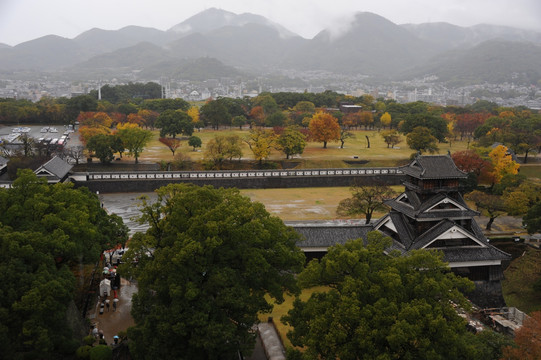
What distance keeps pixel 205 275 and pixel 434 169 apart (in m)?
12.3

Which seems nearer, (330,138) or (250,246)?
(250,246)

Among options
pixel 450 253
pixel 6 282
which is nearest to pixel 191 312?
pixel 6 282

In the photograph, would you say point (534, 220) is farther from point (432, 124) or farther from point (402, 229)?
point (432, 124)

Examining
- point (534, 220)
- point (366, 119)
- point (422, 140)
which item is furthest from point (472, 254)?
point (366, 119)

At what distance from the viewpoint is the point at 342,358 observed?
12141mm

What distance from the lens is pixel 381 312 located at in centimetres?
1225

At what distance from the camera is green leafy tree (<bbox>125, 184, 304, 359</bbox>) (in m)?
13.2

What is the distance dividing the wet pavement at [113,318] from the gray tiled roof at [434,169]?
14005mm

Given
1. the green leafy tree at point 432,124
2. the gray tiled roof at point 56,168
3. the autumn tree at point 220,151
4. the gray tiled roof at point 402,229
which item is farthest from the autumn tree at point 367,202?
the green leafy tree at point 432,124

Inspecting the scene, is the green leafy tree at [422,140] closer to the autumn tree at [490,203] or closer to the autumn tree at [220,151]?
the autumn tree at [220,151]

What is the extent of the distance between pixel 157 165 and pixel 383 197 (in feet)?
82.4

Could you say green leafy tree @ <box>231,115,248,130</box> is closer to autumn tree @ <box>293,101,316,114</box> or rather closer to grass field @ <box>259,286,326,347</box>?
autumn tree @ <box>293,101,316,114</box>

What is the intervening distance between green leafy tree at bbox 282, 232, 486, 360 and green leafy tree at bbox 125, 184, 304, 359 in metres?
1.29

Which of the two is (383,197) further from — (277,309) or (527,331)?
(527,331)
